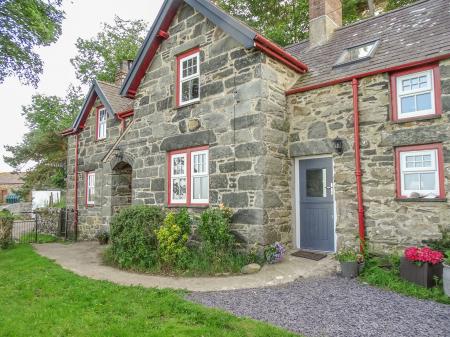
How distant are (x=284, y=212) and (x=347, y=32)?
6.94m

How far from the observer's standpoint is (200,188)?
980 cm

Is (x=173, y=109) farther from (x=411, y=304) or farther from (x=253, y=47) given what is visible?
(x=411, y=304)

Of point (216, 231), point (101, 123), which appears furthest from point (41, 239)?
point (216, 231)

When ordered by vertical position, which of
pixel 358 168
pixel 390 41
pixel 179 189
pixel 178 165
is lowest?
pixel 179 189

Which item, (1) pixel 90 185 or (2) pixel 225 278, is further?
(1) pixel 90 185

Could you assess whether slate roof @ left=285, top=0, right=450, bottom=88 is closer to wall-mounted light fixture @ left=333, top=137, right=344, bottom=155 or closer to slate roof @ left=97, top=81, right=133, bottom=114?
wall-mounted light fixture @ left=333, top=137, right=344, bottom=155

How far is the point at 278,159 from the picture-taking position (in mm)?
8867

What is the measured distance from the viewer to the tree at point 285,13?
18.7 metres

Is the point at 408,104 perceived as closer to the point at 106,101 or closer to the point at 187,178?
the point at 187,178

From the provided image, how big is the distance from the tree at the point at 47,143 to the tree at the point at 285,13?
15933 mm

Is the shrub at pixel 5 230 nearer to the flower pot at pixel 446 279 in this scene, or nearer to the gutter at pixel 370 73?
the gutter at pixel 370 73

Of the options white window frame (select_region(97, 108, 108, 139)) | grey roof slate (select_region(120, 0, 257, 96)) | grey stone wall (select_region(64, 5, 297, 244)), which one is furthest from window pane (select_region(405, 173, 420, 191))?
white window frame (select_region(97, 108, 108, 139))

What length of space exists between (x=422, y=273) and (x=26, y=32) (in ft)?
54.4

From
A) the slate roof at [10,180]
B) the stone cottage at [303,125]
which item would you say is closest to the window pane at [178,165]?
the stone cottage at [303,125]
